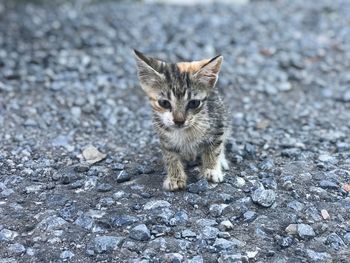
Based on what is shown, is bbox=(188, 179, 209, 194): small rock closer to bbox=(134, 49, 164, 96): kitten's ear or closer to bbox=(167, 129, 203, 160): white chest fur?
bbox=(167, 129, 203, 160): white chest fur

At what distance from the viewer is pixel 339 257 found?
18.4ft

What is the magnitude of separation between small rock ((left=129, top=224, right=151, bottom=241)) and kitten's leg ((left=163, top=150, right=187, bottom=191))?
83 cm

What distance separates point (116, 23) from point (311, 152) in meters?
6.56

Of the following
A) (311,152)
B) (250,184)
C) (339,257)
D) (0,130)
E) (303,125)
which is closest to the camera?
(339,257)

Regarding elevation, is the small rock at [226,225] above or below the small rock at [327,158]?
below

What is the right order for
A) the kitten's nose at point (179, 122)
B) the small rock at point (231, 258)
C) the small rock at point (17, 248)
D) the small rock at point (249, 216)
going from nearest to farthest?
the small rock at point (231, 258) < the small rock at point (17, 248) < the small rock at point (249, 216) < the kitten's nose at point (179, 122)

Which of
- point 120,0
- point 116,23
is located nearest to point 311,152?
point 116,23

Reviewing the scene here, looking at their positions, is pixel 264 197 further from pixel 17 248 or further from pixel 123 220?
pixel 17 248

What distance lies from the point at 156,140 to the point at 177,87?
198cm

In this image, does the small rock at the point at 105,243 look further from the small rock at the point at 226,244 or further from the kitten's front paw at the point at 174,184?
the kitten's front paw at the point at 174,184

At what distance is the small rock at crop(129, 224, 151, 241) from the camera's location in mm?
5805

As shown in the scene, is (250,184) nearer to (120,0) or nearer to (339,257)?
(339,257)

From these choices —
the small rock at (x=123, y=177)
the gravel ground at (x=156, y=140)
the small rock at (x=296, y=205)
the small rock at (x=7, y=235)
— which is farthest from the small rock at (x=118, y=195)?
the small rock at (x=296, y=205)

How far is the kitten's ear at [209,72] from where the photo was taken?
21.0 feet
